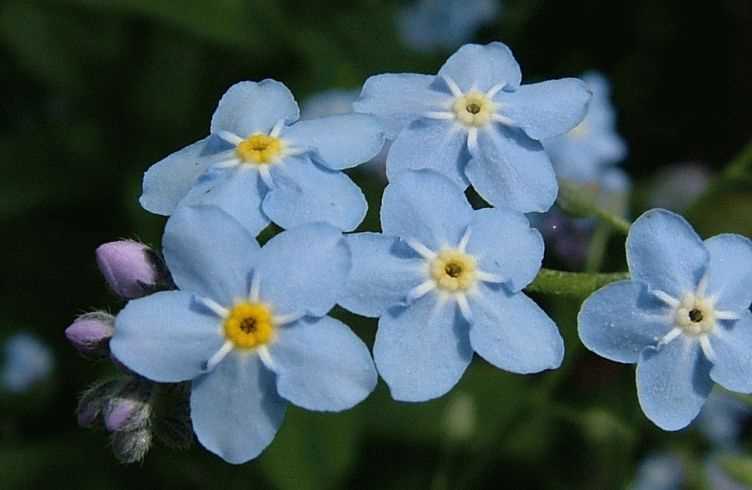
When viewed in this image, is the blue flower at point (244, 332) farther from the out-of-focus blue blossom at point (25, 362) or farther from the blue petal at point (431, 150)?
the out-of-focus blue blossom at point (25, 362)

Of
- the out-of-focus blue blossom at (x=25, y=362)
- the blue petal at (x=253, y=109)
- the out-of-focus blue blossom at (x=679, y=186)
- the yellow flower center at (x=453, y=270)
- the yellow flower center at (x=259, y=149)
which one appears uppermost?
the blue petal at (x=253, y=109)

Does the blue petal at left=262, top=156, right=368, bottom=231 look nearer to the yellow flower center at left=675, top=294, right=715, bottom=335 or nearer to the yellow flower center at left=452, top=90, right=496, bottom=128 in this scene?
the yellow flower center at left=452, top=90, right=496, bottom=128

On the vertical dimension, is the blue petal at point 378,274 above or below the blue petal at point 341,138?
below

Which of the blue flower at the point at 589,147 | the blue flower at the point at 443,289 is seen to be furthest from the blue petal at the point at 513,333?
the blue flower at the point at 589,147

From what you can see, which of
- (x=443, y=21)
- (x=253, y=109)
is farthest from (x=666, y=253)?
(x=443, y=21)

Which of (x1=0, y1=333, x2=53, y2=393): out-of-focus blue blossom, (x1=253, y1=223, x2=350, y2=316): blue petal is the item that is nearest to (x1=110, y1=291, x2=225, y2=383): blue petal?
(x1=253, y1=223, x2=350, y2=316): blue petal

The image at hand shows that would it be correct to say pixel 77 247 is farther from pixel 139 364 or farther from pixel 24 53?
pixel 139 364

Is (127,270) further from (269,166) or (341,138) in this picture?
(341,138)
